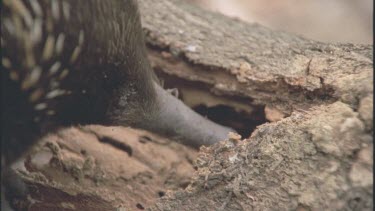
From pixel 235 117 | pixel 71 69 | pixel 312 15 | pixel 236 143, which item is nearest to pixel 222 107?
pixel 235 117

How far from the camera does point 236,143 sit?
147 cm

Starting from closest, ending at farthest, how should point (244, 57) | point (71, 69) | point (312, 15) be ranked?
point (71, 69) → point (244, 57) → point (312, 15)

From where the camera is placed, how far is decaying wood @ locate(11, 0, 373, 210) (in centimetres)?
127

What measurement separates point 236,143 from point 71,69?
404mm

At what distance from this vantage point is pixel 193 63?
194 centimetres

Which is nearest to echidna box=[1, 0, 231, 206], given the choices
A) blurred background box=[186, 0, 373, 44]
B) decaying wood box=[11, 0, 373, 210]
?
decaying wood box=[11, 0, 373, 210]

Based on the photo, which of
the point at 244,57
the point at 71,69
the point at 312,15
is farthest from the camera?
the point at 312,15

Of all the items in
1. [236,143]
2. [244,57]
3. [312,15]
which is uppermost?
[312,15]

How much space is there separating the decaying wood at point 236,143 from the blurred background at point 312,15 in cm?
124

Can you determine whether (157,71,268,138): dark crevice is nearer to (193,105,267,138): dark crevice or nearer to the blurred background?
(193,105,267,138): dark crevice

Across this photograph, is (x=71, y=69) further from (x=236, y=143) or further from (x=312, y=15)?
(x=312, y=15)

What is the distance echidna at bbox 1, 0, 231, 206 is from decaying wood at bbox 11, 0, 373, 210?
0.17 m

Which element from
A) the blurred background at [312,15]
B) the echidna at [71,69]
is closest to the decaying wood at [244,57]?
the echidna at [71,69]

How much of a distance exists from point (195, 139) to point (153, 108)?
18 cm
